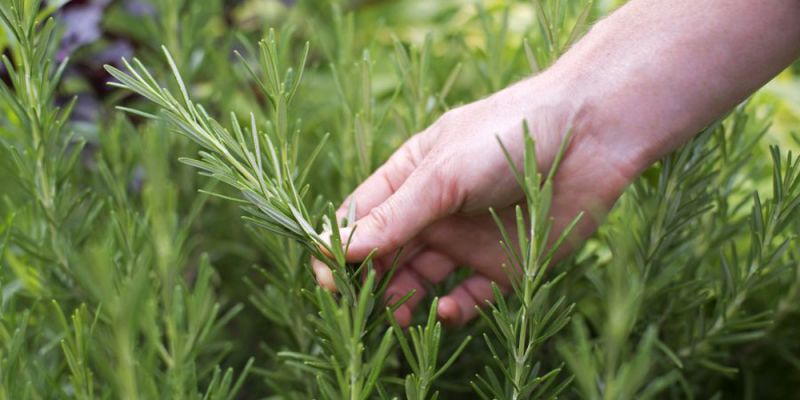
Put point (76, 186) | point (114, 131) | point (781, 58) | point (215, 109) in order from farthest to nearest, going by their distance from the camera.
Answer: point (215, 109), point (76, 186), point (114, 131), point (781, 58)

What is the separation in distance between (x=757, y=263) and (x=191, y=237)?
0.72 metres

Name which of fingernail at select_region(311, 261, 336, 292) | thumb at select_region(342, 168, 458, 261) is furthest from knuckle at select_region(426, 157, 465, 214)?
fingernail at select_region(311, 261, 336, 292)

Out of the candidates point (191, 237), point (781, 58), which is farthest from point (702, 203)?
point (191, 237)

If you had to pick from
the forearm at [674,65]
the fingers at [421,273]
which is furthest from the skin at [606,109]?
the fingers at [421,273]

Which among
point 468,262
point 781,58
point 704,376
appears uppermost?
point 781,58

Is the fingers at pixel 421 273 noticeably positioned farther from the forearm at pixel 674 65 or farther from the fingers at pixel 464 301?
the forearm at pixel 674 65

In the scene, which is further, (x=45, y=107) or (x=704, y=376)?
(x=704, y=376)

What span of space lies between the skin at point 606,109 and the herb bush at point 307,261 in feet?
0.15

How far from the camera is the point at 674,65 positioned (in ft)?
2.31

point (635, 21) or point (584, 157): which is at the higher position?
point (635, 21)

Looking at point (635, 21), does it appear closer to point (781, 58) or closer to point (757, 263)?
point (781, 58)

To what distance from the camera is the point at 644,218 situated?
78 cm

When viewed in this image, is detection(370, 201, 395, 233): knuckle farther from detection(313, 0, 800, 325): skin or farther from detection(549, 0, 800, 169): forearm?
detection(549, 0, 800, 169): forearm

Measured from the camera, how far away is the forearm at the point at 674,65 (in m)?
0.69
